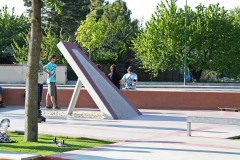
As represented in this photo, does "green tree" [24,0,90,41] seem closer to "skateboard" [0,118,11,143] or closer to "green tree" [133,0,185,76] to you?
"green tree" [133,0,185,76]

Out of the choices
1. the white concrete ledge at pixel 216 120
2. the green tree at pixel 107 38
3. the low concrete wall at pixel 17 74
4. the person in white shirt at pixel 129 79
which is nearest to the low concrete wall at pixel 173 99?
the person in white shirt at pixel 129 79

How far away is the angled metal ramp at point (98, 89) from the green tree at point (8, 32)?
4040 cm

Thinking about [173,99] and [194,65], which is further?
[194,65]

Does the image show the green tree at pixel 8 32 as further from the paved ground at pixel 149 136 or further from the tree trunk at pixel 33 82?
the tree trunk at pixel 33 82

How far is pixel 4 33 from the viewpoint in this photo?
58.3 metres

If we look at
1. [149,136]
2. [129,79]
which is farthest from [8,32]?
[149,136]

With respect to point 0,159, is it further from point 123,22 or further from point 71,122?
point 123,22

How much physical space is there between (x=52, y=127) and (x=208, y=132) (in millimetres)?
3950

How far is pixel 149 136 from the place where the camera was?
40.5 ft

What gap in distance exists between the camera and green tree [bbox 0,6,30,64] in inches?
2248

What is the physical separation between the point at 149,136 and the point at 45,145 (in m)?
2.80

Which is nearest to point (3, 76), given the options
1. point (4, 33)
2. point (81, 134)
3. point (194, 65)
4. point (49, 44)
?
point (49, 44)

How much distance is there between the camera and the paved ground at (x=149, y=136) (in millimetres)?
9531

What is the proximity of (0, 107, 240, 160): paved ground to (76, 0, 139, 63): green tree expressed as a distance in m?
38.3
